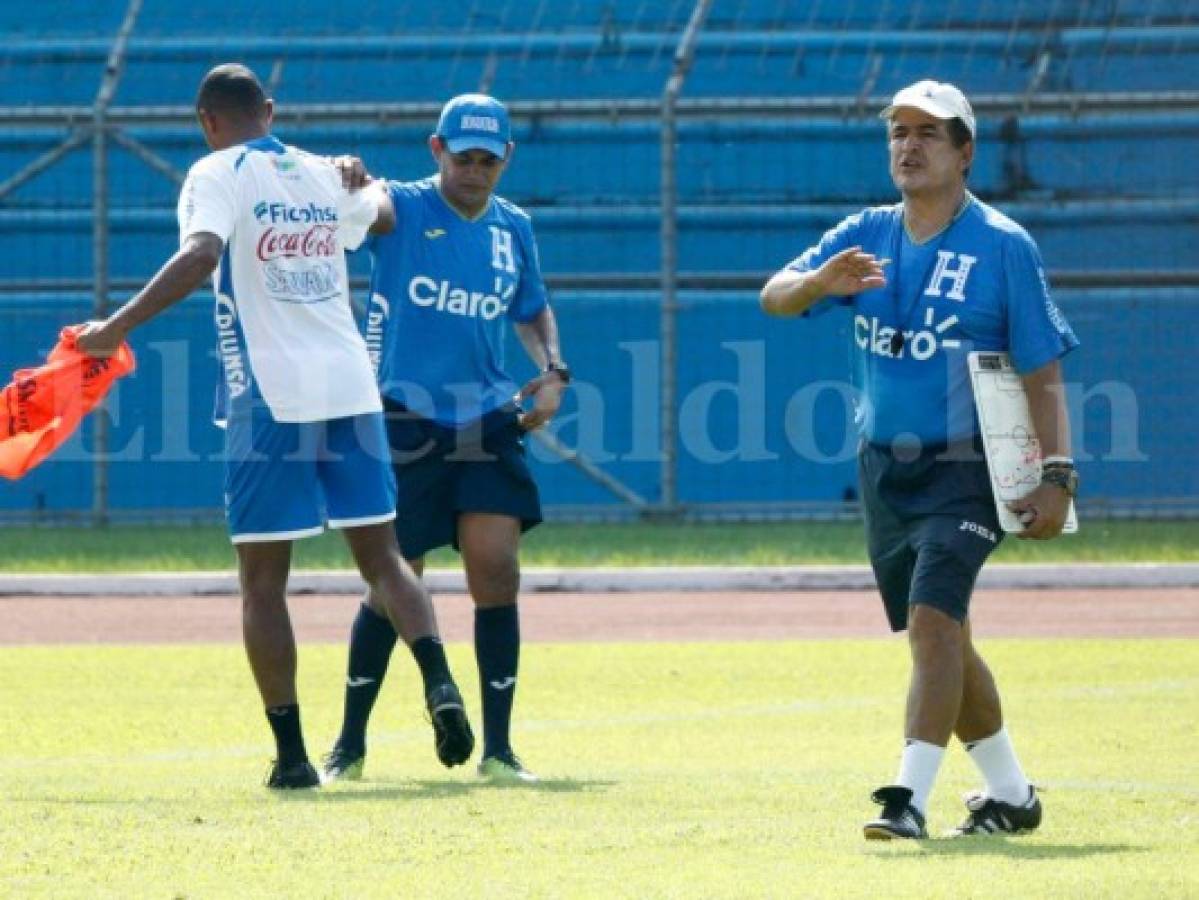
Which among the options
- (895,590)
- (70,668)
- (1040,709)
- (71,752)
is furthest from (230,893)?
(70,668)

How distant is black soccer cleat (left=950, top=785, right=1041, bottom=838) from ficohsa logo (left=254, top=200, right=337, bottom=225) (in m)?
2.84

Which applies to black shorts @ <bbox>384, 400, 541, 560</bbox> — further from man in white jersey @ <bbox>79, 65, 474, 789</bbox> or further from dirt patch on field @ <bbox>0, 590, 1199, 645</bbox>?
dirt patch on field @ <bbox>0, 590, 1199, 645</bbox>

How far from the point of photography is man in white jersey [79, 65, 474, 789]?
860 centimetres

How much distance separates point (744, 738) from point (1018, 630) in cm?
491

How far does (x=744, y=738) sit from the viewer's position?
10.0 metres

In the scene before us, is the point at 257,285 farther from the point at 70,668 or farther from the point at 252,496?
the point at 70,668

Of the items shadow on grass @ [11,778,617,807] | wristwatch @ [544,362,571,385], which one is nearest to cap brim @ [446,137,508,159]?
wristwatch @ [544,362,571,385]

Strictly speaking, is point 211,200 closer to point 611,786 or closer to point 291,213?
point 291,213

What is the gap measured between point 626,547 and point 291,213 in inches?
427

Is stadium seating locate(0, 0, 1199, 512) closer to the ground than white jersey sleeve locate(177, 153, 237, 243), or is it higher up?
higher up

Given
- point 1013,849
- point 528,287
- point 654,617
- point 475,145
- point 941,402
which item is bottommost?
point 1013,849

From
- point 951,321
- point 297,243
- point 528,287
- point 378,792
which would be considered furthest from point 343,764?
point 951,321

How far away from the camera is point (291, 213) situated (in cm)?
871

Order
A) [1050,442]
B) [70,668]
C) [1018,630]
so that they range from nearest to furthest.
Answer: [1050,442], [70,668], [1018,630]
